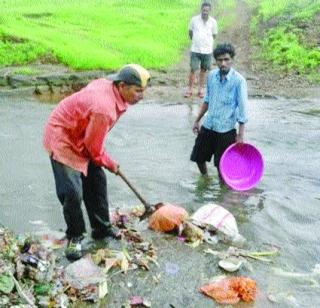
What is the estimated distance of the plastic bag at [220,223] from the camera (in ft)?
20.6

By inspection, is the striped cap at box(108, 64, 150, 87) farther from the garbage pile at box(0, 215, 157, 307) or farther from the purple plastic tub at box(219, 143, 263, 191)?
the purple plastic tub at box(219, 143, 263, 191)

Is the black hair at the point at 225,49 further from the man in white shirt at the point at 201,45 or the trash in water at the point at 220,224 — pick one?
the man in white shirt at the point at 201,45

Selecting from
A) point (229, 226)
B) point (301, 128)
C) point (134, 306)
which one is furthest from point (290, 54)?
point (134, 306)

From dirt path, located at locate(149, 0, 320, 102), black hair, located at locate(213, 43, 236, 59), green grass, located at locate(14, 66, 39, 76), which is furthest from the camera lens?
dirt path, located at locate(149, 0, 320, 102)

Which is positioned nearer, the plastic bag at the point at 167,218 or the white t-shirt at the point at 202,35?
the plastic bag at the point at 167,218

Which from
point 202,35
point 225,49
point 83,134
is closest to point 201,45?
point 202,35

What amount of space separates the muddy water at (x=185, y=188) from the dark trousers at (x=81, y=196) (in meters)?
0.59

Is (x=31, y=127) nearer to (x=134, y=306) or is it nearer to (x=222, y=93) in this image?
(x=222, y=93)

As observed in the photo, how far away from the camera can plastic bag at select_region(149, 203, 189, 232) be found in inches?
242

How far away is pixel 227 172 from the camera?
7762 mm

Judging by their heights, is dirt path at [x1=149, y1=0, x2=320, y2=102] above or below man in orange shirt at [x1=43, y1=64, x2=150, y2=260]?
below

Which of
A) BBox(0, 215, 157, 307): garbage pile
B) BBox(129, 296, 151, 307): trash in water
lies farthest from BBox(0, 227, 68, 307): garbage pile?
BBox(129, 296, 151, 307): trash in water

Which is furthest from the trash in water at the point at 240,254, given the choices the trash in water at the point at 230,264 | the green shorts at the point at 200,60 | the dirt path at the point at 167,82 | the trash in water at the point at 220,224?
the green shorts at the point at 200,60

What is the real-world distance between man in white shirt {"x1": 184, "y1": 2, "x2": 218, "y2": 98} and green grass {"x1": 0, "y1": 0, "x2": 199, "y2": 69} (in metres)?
2.46
